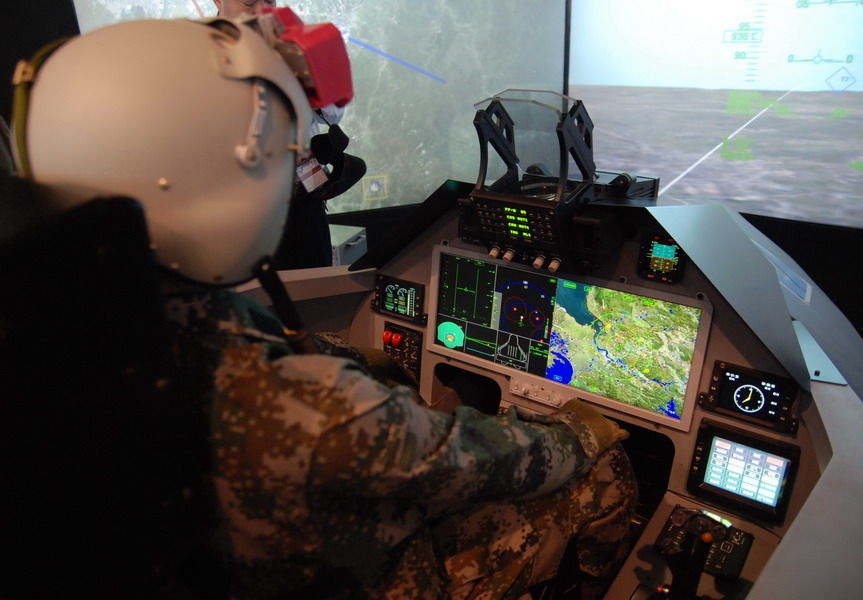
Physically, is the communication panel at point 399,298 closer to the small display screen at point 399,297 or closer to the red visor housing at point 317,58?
the small display screen at point 399,297

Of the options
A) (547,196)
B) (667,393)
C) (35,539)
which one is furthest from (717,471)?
(35,539)

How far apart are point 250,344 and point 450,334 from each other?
43.4 inches

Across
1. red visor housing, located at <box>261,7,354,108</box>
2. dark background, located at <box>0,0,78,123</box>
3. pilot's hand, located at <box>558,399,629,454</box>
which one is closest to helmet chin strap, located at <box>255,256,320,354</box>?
red visor housing, located at <box>261,7,354,108</box>

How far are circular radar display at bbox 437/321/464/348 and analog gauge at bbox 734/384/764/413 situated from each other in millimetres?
780

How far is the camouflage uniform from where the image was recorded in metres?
0.73

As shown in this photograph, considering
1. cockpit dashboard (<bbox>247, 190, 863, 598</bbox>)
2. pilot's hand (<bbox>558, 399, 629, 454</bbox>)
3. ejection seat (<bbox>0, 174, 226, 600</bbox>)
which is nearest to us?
ejection seat (<bbox>0, 174, 226, 600</bbox>)

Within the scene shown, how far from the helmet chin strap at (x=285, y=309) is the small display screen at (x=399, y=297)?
99 cm

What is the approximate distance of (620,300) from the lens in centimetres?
151

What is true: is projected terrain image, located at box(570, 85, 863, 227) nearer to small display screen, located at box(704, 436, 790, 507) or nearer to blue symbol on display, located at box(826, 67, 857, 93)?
blue symbol on display, located at box(826, 67, 857, 93)

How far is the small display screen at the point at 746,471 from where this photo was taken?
135cm

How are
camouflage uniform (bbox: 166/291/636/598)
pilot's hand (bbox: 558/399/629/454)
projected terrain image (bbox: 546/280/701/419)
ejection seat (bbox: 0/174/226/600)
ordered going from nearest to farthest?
ejection seat (bbox: 0/174/226/600)
camouflage uniform (bbox: 166/291/636/598)
pilot's hand (bbox: 558/399/629/454)
projected terrain image (bbox: 546/280/701/419)

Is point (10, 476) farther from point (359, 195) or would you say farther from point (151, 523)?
point (359, 195)

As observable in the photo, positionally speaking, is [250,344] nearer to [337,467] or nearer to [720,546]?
[337,467]

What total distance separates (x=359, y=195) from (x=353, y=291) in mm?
2136
